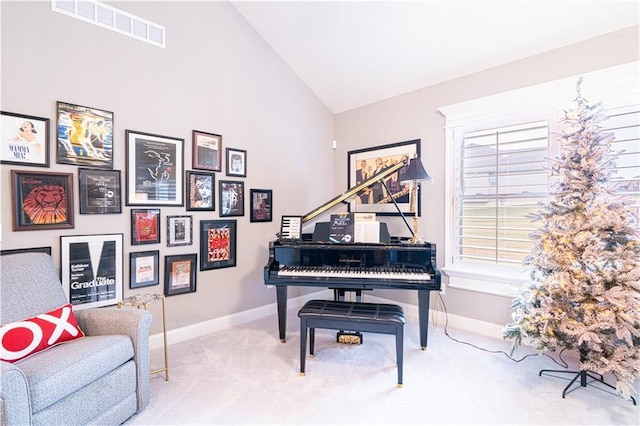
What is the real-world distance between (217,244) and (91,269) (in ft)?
3.57

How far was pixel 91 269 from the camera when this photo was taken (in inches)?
98.6

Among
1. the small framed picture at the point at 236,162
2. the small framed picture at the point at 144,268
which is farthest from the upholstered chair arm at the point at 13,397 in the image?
the small framed picture at the point at 236,162

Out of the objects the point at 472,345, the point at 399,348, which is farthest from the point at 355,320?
Answer: the point at 472,345

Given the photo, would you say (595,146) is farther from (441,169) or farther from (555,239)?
(441,169)

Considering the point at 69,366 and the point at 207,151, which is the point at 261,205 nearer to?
the point at 207,151

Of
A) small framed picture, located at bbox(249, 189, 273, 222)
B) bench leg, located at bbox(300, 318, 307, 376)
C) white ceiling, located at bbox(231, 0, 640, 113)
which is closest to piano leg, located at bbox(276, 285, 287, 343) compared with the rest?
bench leg, located at bbox(300, 318, 307, 376)

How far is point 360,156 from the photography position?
13.8ft

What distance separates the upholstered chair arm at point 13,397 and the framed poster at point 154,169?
159 cm

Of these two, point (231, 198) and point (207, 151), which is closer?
point (207, 151)

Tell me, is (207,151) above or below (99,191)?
above

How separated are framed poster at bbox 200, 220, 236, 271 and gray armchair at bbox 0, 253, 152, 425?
1186 millimetres

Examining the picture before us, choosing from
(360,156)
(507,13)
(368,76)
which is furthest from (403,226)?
(507,13)

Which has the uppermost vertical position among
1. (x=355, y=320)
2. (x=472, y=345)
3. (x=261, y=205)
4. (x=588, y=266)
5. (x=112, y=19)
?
(x=112, y=19)

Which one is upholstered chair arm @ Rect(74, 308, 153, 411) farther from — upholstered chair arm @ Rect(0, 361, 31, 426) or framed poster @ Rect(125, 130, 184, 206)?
framed poster @ Rect(125, 130, 184, 206)
